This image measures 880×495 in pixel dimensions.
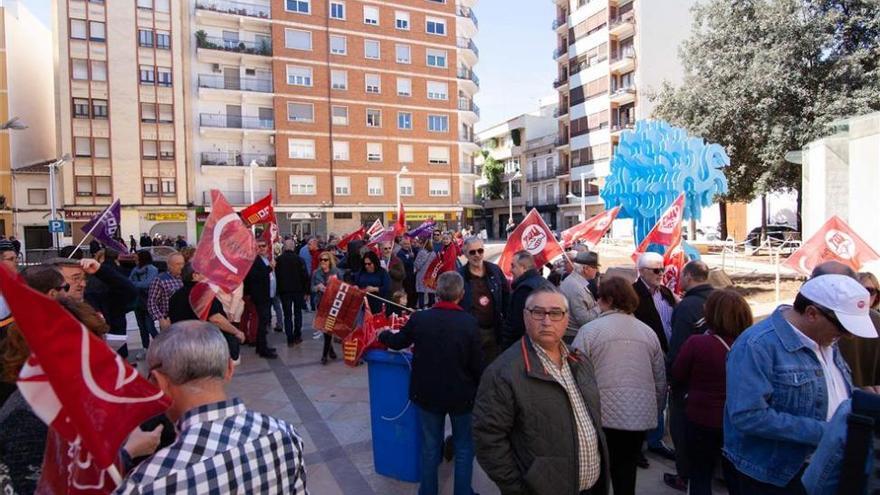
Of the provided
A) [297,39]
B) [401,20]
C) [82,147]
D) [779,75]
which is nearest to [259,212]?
[779,75]

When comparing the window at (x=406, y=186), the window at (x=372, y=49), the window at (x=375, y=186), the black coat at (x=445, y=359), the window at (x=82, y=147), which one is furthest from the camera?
the window at (x=406, y=186)

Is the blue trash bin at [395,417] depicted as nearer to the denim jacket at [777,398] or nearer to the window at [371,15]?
the denim jacket at [777,398]

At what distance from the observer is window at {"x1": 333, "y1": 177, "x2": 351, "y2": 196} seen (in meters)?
42.3

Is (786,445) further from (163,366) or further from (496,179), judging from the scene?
(496,179)

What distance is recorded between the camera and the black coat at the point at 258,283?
8.30m

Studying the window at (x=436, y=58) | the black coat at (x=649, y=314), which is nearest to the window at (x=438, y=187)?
the window at (x=436, y=58)

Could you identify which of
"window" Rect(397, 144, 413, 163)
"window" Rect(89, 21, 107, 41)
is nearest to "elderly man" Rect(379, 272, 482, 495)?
"window" Rect(397, 144, 413, 163)

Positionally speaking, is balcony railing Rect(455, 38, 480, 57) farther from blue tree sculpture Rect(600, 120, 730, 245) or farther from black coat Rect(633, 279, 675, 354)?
black coat Rect(633, 279, 675, 354)

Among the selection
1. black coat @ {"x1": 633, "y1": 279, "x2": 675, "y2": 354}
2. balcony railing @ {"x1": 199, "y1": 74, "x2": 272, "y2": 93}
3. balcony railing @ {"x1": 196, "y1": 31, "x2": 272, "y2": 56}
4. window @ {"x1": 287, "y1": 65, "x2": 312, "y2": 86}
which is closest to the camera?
black coat @ {"x1": 633, "y1": 279, "x2": 675, "y2": 354}

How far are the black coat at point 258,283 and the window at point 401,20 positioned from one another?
39275mm

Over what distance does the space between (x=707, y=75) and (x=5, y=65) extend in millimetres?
43160

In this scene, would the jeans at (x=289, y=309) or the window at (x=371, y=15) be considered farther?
the window at (x=371, y=15)

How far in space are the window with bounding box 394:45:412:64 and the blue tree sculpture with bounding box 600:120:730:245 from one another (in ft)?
107

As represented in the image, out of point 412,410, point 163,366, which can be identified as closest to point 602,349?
point 412,410
